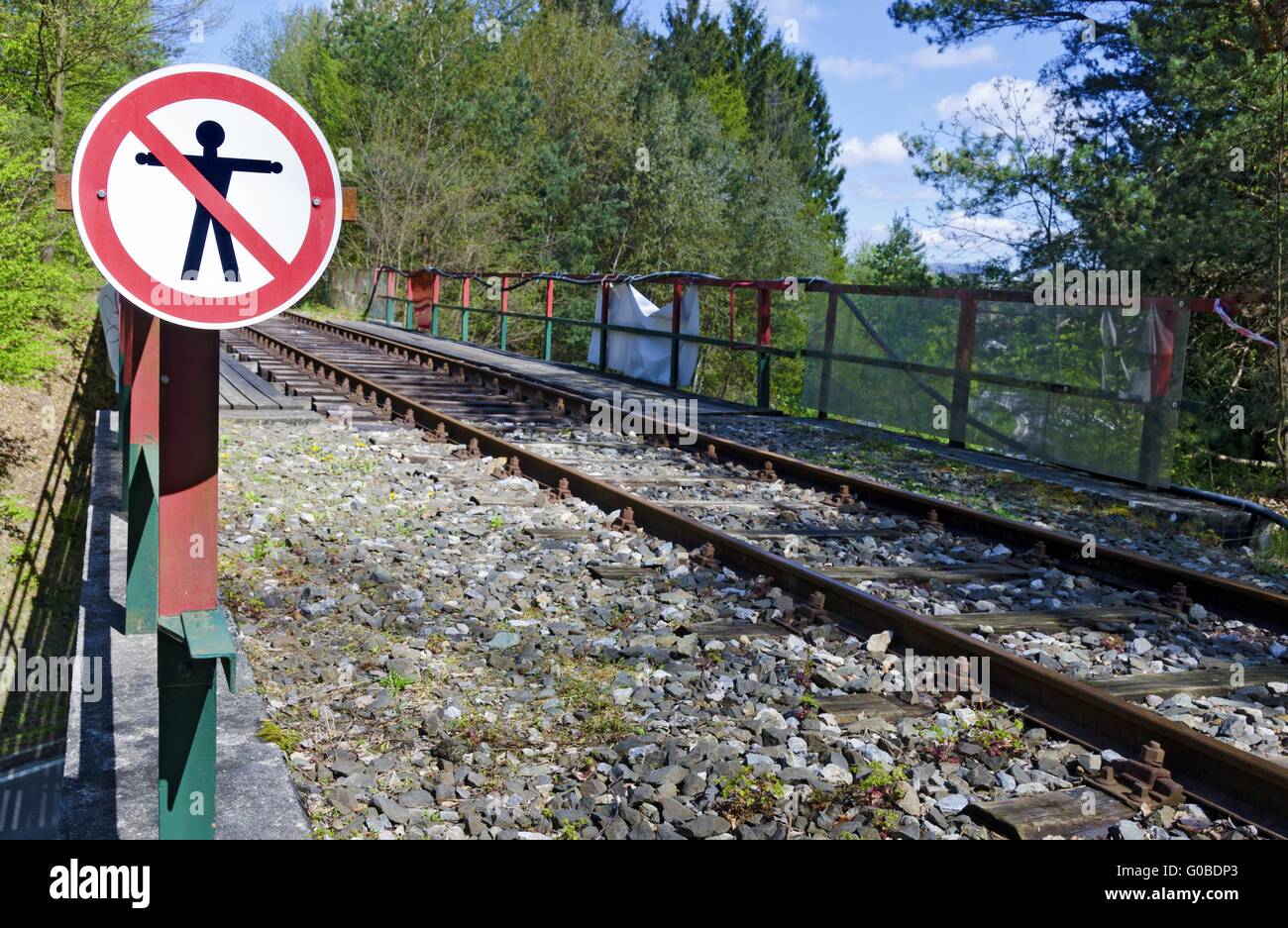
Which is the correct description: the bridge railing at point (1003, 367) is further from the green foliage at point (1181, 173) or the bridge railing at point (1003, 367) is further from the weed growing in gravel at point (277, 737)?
the weed growing in gravel at point (277, 737)

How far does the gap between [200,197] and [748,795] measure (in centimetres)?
215

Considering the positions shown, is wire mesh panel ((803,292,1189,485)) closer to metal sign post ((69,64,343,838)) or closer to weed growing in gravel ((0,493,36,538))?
metal sign post ((69,64,343,838))

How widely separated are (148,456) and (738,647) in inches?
93.4

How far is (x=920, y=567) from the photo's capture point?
6.18m

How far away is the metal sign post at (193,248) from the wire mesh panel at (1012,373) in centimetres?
851

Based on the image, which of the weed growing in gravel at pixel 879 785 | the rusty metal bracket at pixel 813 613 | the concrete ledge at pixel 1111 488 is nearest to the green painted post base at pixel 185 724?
the weed growing in gravel at pixel 879 785

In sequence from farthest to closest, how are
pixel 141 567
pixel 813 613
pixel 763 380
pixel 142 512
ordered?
pixel 763 380 < pixel 813 613 < pixel 141 567 < pixel 142 512

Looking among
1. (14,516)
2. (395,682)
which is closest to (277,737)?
(395,682)

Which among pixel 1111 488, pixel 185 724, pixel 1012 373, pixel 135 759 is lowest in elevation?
pixel 135 759

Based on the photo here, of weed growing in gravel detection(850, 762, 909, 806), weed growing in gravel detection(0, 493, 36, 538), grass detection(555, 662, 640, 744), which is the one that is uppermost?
weed growing in gravel detection(850, 762, 909, 806)

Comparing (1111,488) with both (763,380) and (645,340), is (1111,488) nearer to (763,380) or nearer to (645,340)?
(763,380)

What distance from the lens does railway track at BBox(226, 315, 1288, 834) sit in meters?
3.69

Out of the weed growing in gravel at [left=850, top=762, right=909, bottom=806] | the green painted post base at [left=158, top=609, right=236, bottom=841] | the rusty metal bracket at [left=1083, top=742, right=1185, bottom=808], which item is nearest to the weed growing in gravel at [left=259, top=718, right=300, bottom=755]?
the green painted post base at [left=158, top=609, right=236, bottom=841]

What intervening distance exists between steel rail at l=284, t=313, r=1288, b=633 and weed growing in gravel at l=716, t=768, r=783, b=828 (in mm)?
3205
